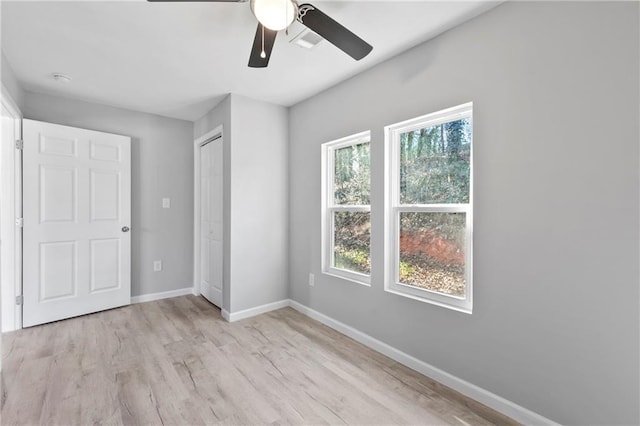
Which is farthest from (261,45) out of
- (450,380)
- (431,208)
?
(450,380)

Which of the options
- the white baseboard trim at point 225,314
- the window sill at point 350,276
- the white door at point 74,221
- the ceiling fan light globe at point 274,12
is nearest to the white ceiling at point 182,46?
the ceiling fan light globe at point 274,12

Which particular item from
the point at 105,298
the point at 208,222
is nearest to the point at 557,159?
the point at 208,222

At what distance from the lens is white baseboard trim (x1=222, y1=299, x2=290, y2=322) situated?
3198 millimetres

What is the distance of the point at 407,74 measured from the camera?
2.32 m

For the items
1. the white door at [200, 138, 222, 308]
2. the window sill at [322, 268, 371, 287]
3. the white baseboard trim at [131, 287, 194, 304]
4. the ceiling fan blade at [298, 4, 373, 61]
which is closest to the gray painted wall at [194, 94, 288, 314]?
the white door at [200, 138, 222, 308]

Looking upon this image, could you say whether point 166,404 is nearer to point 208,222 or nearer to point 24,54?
point 208,222

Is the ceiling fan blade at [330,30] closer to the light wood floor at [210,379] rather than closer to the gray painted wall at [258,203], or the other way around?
the gray painted wall at [258,203]

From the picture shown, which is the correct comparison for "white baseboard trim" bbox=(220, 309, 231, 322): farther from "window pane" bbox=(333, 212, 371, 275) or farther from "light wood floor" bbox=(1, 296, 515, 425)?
"window pane" bbox=(333, 212, 371, 275)

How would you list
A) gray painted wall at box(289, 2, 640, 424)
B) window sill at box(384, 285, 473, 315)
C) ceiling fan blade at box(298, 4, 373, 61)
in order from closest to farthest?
gray painted wall at box(289, 2, 640, 424) < ceiling fan blade at box(298, 4, 373, 61) < window sill at box(384, 285, 473, 315)

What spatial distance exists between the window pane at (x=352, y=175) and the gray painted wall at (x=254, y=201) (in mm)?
807

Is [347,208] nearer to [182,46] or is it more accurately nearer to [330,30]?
[330,30]

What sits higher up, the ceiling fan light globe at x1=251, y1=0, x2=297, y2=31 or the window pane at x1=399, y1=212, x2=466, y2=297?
the ceiling fan light globe at x1=251, y1=0, x2=297, y2=31

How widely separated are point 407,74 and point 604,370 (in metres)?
2.16

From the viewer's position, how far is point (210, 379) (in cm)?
213
